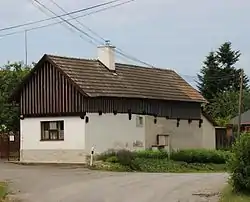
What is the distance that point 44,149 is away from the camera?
39.6m

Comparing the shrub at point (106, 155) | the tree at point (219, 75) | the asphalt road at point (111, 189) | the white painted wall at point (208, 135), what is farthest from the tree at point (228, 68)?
the asphalt road at point (111, 189)

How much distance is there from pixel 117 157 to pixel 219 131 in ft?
57.0

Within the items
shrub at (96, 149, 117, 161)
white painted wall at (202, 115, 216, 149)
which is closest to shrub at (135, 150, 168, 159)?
shrub at (96, 149, 117, 161)

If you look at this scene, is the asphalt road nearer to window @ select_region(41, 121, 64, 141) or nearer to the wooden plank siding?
the wooden plank siding

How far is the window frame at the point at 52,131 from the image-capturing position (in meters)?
39.2

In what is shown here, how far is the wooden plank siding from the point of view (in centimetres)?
3838

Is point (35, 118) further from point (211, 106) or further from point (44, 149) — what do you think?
point (211, 106)

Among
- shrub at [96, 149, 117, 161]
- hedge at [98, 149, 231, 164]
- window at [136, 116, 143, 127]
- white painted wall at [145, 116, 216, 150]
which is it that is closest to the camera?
shrub at [96, 149, 117, 161]

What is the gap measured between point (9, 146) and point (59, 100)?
7.09m

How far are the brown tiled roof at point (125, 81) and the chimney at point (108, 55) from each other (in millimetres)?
327

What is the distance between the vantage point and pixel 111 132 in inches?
1558

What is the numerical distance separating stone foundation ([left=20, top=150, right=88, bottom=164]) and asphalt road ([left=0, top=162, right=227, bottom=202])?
9.32m

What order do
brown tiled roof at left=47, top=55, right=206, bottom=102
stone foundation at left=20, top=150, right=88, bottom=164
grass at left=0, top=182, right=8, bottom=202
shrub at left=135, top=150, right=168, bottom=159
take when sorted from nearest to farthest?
grass at left=0, top=182, right=8, bottom=202 < stone foundation at left=20, top=150, right=88, bottom=164 < shrub at left=135, top=150, right=168, bottom=159 < brown tiled roof at left=47, top=55, right=206, bottom=102

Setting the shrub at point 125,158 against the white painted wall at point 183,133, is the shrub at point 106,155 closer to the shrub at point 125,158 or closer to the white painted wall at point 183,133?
the shrub at point 125,158
